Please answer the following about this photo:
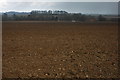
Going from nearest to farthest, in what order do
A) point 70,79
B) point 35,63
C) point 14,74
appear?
point 70,79, point 14,74, point 35,63

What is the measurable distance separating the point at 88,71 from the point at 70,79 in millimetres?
1457

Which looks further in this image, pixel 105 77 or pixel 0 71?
pixel 0 71

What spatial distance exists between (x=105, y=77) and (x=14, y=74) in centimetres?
334

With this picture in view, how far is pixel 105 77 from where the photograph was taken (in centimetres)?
963

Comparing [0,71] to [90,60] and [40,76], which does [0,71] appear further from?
[90,60]

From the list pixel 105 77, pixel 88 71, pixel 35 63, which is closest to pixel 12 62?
pixel 35 63

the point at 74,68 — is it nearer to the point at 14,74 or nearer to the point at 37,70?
the point at 37,70

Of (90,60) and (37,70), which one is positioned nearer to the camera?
(37,70)

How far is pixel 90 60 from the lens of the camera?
12.7 m

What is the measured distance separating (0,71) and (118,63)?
5.17 meters

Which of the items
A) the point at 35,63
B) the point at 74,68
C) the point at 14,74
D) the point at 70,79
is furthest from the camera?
the point at 35,63

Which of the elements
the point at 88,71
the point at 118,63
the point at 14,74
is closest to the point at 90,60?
the point at 118,63

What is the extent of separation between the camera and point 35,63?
12.0 meters

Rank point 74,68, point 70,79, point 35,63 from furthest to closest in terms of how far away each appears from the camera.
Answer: point 35,63
point 74,68
point 70,79
